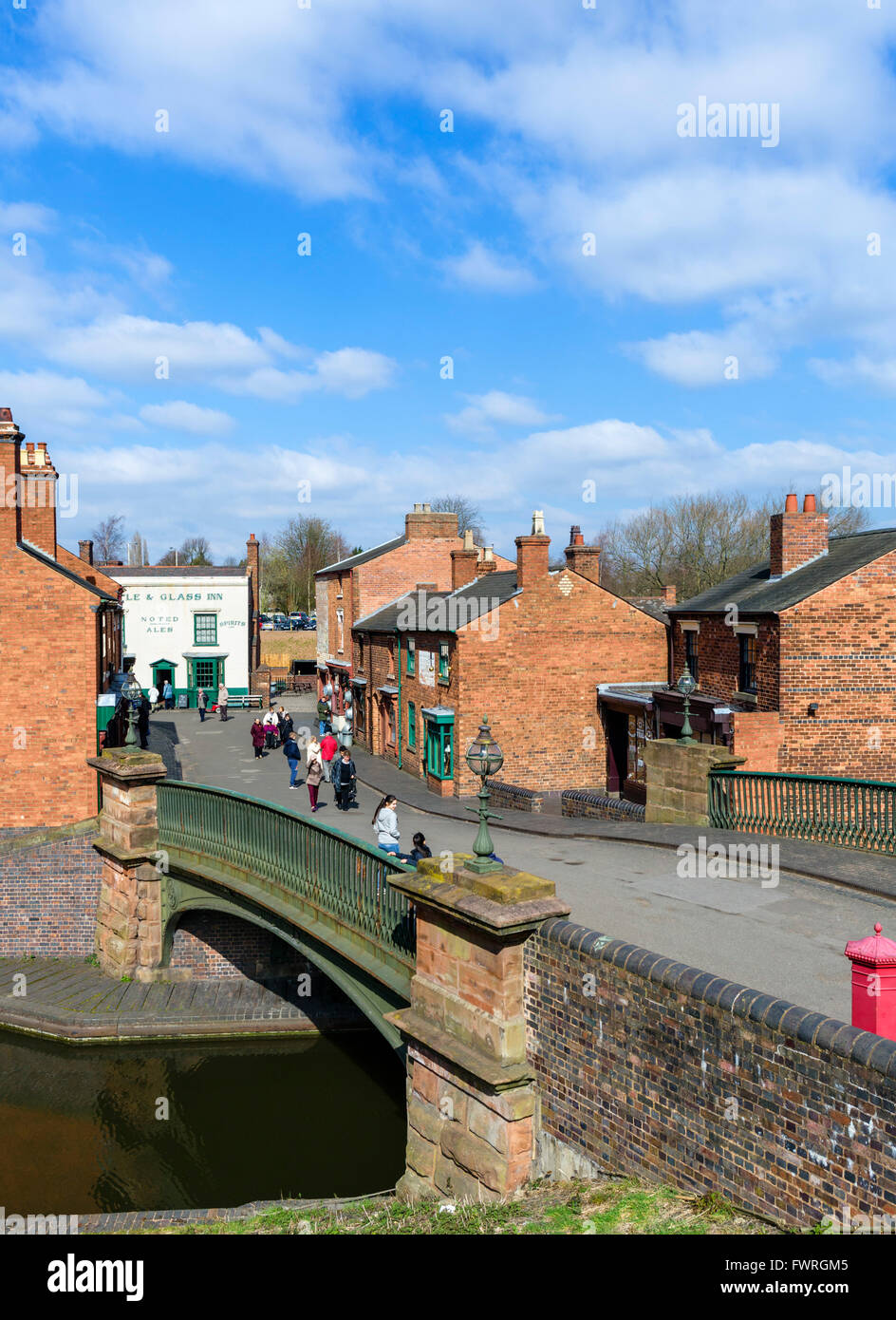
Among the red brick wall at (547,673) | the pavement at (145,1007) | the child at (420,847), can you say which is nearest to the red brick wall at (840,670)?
the red brick wall at (547,673)

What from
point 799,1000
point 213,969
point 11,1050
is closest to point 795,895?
point 799,1000

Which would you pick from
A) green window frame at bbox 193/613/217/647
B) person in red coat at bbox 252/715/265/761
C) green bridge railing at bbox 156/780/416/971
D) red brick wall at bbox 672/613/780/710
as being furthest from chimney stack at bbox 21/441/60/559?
green window frame at bbox 193/613/217/647

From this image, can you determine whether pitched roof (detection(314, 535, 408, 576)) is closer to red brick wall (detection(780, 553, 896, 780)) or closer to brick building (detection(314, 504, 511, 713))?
brick building (detection(314, 504, 511, 713))

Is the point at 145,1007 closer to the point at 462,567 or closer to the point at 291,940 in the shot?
the point at 291,940

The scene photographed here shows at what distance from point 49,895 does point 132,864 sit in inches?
109

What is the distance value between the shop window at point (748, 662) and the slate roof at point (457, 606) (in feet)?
22.6

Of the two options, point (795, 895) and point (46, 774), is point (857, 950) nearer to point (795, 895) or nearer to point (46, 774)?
point (795, 895)

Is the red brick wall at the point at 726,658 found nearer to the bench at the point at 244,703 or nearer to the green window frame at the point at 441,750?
the green window frame at the point at 441,750

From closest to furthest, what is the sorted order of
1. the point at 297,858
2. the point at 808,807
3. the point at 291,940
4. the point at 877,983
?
1. the point at 877,983
2. the point at 297,858
3. the point at 291,940
4. the point at 808,807

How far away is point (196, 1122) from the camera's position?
15.1 meters

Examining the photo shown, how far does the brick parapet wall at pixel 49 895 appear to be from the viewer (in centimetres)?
1936

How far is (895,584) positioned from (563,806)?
8.84 m

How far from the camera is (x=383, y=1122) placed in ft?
49.3

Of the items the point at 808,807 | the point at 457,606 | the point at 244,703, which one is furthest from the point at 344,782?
the point at 244,703
